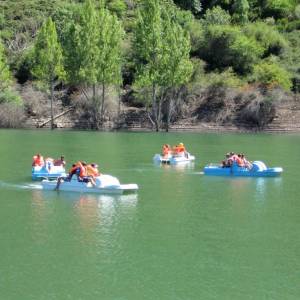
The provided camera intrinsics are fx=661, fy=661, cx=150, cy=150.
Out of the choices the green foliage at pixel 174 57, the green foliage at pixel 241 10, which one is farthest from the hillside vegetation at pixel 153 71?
the green foliage at pixel 241 10

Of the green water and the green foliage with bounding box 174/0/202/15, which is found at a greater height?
the green foliage with bounding box 174/0/202/15

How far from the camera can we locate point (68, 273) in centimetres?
2061

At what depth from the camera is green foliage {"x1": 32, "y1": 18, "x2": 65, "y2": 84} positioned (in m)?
92.6

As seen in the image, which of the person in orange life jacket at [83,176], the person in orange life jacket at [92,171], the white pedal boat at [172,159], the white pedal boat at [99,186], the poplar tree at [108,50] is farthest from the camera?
the poplar tree at [108,50]

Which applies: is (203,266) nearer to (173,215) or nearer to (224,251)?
(224,251)

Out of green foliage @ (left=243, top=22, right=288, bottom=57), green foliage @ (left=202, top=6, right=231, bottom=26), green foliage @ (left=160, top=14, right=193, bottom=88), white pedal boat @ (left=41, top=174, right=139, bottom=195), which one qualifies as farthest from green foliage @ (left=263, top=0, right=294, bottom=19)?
white pedal boat @ (left=41, top=174, right=139, bottom=195)

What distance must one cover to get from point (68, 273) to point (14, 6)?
374 feet

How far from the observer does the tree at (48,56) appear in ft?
304

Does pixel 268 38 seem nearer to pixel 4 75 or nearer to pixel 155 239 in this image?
pixel 4 75

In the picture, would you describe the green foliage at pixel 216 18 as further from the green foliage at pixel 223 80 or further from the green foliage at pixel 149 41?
the green foliage at pixel 149 41

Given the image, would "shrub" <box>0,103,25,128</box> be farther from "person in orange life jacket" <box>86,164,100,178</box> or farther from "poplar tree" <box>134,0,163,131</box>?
"person in orange life jacket" <box>86,164,100,178</box>

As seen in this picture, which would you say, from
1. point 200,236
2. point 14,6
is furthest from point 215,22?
point 200,236

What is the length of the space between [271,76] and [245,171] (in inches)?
2057

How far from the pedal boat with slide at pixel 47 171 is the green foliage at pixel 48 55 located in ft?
179
